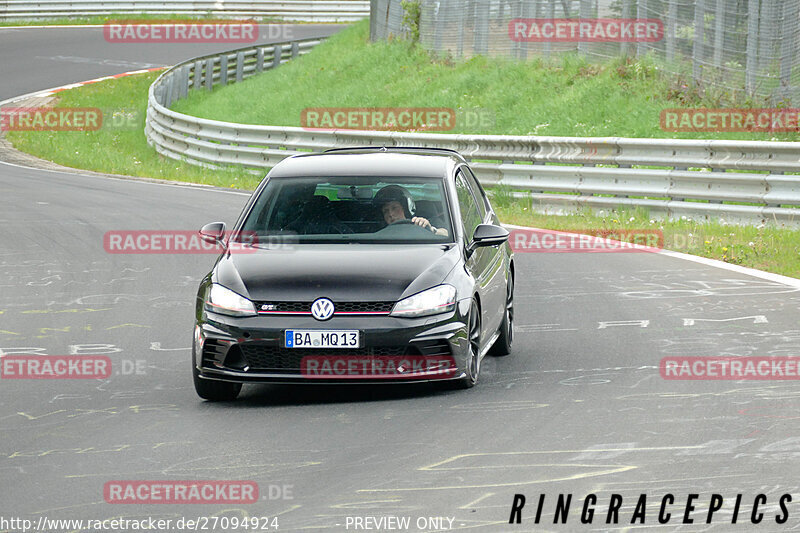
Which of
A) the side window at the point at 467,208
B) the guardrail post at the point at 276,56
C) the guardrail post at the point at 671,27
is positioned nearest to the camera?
the side window at the point at 467,208

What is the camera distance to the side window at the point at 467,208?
383 inches

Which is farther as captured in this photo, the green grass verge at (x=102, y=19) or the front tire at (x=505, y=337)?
the green grass verge at (x=102, y=19)

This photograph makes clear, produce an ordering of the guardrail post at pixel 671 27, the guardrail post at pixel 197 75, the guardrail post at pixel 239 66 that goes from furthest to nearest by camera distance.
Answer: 1. the guardrail post at pixel 239 66
2. the guardrail post at pixel 197 75
3. the guardrail post at pixel 671 27

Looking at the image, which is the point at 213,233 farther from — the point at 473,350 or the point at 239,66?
the point at 239,66

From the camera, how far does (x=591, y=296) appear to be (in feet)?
41.9

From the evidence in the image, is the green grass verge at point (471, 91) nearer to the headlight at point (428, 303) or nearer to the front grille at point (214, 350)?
the headlight at point (428, 303)

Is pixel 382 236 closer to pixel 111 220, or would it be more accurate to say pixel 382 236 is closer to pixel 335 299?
pixel 335 299

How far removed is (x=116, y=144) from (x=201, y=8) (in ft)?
76.8

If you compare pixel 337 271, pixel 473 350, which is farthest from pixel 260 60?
pixel 337 271

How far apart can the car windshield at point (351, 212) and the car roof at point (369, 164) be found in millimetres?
73

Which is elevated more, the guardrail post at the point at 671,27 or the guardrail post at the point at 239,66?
the guardrail post at the point at 671,27

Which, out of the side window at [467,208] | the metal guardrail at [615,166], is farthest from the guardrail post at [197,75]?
the side window at [467,208]

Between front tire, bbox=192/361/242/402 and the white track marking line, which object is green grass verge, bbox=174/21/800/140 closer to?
the white track marking line

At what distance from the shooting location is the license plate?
820 cm
